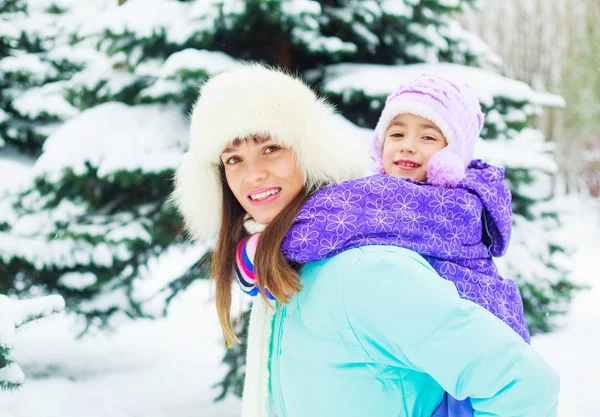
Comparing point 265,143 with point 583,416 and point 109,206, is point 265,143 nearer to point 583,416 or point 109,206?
point 109,206

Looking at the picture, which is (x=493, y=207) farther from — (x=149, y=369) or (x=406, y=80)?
(x=149, y=369)

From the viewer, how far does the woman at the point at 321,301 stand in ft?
3.80

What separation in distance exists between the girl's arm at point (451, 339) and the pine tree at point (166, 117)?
207 centimetres

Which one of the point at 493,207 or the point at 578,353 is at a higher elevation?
the point at 493,207

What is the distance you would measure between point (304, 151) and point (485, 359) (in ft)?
2.48

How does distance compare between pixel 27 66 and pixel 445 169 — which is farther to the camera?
pixel 27 66

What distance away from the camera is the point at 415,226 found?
1372 millimetres

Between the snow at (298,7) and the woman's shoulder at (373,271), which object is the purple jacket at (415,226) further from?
the snow at (298,7)

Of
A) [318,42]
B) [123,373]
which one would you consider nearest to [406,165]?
[318,42]

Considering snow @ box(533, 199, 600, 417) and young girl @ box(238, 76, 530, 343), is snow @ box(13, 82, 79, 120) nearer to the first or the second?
young girl @ box(238, 76, 530, 343)

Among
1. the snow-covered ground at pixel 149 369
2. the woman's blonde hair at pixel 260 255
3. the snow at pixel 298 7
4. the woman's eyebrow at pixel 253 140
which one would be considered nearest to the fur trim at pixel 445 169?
the woman's blonde hair at pixel 260 255

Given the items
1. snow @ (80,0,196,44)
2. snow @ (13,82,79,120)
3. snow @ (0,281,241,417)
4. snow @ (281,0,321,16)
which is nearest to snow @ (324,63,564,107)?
snow @ (281,0,321,16)

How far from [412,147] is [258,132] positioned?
68cm

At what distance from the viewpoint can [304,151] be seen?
1.60m
